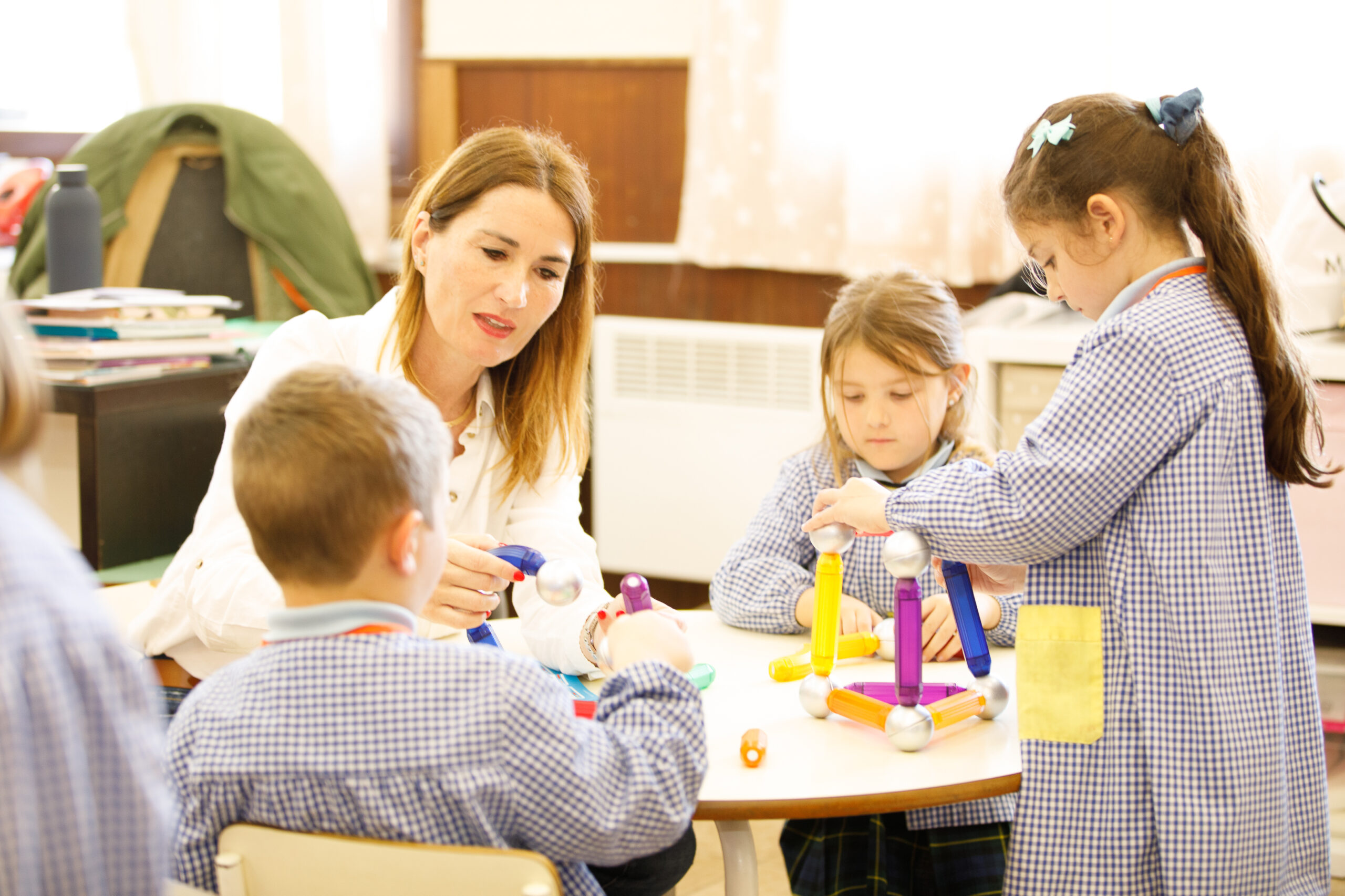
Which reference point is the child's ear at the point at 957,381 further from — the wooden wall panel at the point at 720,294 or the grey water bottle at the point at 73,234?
the grey water bottle at the point at 73,234

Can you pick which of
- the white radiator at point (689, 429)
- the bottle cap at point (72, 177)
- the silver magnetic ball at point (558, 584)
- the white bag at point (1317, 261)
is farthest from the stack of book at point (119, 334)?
the white bag at point (1317, 261)

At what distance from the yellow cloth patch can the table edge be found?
14 centimetres

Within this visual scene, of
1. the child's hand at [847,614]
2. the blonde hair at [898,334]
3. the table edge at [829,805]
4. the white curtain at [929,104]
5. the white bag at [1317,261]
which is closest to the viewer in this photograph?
the table edge at [829,805]

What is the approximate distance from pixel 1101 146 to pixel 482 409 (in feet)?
2.87

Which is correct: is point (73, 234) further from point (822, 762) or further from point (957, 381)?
point (822, 762)

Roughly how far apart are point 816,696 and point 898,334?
2.10 ft

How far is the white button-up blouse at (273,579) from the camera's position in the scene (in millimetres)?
1394

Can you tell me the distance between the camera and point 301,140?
3393 mm

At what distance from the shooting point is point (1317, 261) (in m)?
2.25

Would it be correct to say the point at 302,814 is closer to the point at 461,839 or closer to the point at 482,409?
the point at 461,839

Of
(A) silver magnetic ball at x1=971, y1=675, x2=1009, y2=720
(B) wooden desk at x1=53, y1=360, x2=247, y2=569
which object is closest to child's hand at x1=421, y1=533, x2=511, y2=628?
(A) silver magnetic ball at x1=971, y1=675, x2=1009, y2=720

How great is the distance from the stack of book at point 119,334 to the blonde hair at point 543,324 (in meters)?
0.92

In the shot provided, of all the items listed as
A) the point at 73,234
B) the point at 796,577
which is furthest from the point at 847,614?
the point at 73,234

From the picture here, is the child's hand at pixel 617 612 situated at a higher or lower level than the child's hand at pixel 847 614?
higher
